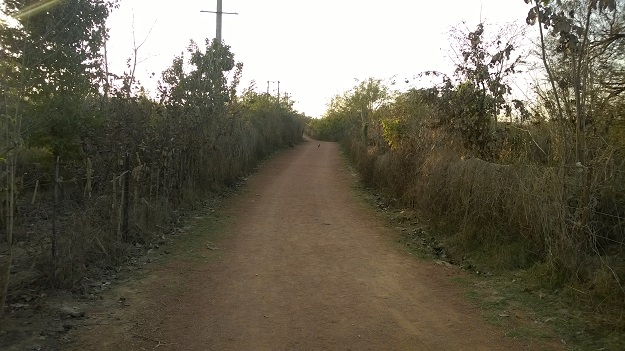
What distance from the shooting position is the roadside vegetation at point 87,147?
5.85 meters

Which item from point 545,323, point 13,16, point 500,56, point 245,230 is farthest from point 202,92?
point 545,323

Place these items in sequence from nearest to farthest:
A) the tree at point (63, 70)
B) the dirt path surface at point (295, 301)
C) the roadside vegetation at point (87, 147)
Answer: the dirt path surface at point (295, 301) < the roadside vegetation at point (87, 147) < the tree at point (63, 70)

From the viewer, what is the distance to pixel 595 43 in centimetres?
635

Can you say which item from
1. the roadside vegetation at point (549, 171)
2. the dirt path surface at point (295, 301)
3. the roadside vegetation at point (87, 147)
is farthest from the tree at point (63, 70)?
the roadside vegetation at point (549, 171)

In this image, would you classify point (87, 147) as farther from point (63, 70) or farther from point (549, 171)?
point (549, 171)

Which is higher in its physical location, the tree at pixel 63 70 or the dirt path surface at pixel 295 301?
the tree at pixel 63 70

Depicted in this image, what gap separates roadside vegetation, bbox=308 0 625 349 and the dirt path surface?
3.50 feet

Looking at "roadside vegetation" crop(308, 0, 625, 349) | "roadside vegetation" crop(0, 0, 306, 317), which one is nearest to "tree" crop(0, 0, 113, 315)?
"roadside vegetation" crop(0, 0, 306, 317)

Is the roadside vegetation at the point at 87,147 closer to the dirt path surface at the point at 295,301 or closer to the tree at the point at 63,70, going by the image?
the tree at the point at 63,70

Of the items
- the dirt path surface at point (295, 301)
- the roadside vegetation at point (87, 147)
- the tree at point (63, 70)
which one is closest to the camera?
the dirt path surface at point (295, 301)

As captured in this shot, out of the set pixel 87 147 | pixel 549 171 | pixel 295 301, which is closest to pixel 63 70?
pixel 87 147

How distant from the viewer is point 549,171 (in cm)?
668

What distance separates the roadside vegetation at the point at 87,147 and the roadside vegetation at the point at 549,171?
526cm

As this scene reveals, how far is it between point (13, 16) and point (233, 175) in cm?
922
